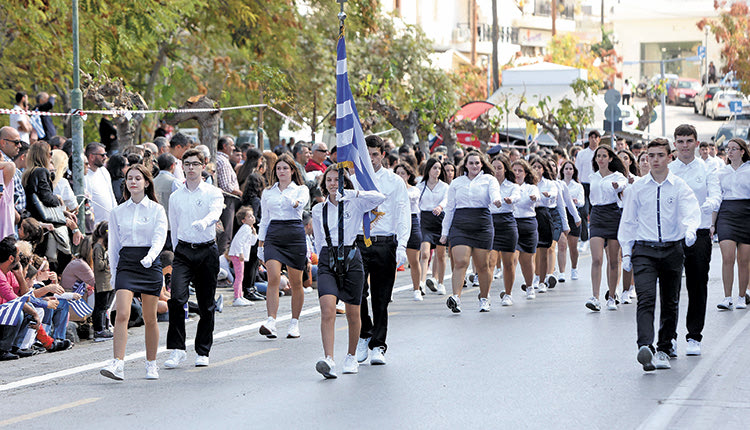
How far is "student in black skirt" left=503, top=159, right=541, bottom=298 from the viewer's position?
53.7ft

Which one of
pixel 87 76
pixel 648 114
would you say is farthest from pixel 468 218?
pixel 648 114

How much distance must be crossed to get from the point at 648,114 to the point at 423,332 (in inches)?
1257

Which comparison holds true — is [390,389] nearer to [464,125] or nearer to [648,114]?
[464,125]

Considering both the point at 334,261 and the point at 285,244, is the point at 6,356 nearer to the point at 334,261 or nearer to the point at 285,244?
the point at 285,244

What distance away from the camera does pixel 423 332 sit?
42.6ft

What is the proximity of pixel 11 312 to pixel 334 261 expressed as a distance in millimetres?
3466

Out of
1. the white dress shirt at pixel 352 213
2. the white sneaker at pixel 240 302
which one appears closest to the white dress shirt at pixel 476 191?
the white sneaker at pixel 240 302

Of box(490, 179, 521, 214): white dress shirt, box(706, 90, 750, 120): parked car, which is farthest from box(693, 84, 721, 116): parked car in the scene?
box(490, 179, 521, 214): white dress shirt

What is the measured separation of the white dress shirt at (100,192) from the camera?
49.4 feet

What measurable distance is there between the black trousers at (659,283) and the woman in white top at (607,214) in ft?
13.7

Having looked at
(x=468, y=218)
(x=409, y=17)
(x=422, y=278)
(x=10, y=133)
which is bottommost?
(x=422, y=278)

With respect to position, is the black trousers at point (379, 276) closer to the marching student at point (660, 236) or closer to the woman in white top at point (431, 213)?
the marching student at point (660, 236)

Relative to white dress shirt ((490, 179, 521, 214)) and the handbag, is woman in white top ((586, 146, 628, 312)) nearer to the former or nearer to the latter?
white dress shirt ((490, 179, 521, 214))

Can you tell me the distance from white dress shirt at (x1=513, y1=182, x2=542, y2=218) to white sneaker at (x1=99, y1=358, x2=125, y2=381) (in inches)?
293
